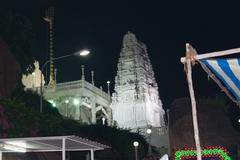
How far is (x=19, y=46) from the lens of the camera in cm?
2888

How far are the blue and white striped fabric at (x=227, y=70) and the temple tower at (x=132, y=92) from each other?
7564 cm

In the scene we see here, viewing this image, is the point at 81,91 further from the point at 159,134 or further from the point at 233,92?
the point at 233,92

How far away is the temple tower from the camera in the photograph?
8550 centimetres

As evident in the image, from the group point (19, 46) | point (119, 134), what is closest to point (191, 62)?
point (19, 46)

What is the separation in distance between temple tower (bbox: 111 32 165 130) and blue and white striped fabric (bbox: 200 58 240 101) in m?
75.6

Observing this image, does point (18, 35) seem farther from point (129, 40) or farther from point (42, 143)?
point (129, 40)

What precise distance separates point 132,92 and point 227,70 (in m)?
78.4

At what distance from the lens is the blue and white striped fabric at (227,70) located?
7633 mm

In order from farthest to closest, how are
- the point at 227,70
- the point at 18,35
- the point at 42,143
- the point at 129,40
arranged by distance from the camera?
the point at 129,40
the point at 18,35
the point at 42,143
the point at 227,70

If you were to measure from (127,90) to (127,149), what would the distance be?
44.5m

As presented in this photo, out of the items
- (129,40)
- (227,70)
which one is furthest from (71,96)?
(227,70)

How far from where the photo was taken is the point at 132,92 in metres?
86.2

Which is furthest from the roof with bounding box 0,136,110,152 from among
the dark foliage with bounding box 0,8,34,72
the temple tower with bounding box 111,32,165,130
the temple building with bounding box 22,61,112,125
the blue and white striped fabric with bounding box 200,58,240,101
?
the temple tower with bounding box 111,32,165,130

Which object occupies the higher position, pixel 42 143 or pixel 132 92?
pixel 132 92
